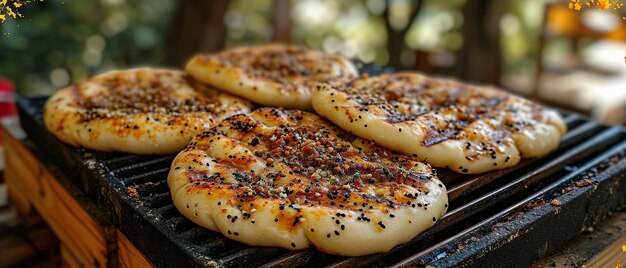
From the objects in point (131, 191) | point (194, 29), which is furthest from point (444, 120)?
point (194, 29)

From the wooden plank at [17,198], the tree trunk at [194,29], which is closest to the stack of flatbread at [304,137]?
the wooden plank at [17,198]

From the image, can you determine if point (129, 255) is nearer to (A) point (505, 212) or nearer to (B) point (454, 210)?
(B) point (454, 210)

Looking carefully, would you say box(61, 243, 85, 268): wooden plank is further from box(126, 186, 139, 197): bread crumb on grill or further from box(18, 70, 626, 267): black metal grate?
box(126, 186, 139, 197): bread crumb on grill

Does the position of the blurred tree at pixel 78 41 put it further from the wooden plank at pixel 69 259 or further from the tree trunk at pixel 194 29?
the wooden plank at pixel 69 259

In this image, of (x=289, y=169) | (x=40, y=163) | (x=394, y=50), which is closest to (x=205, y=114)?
(x=289, y=169)

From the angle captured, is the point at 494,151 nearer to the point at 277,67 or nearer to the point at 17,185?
the point at 277,67
